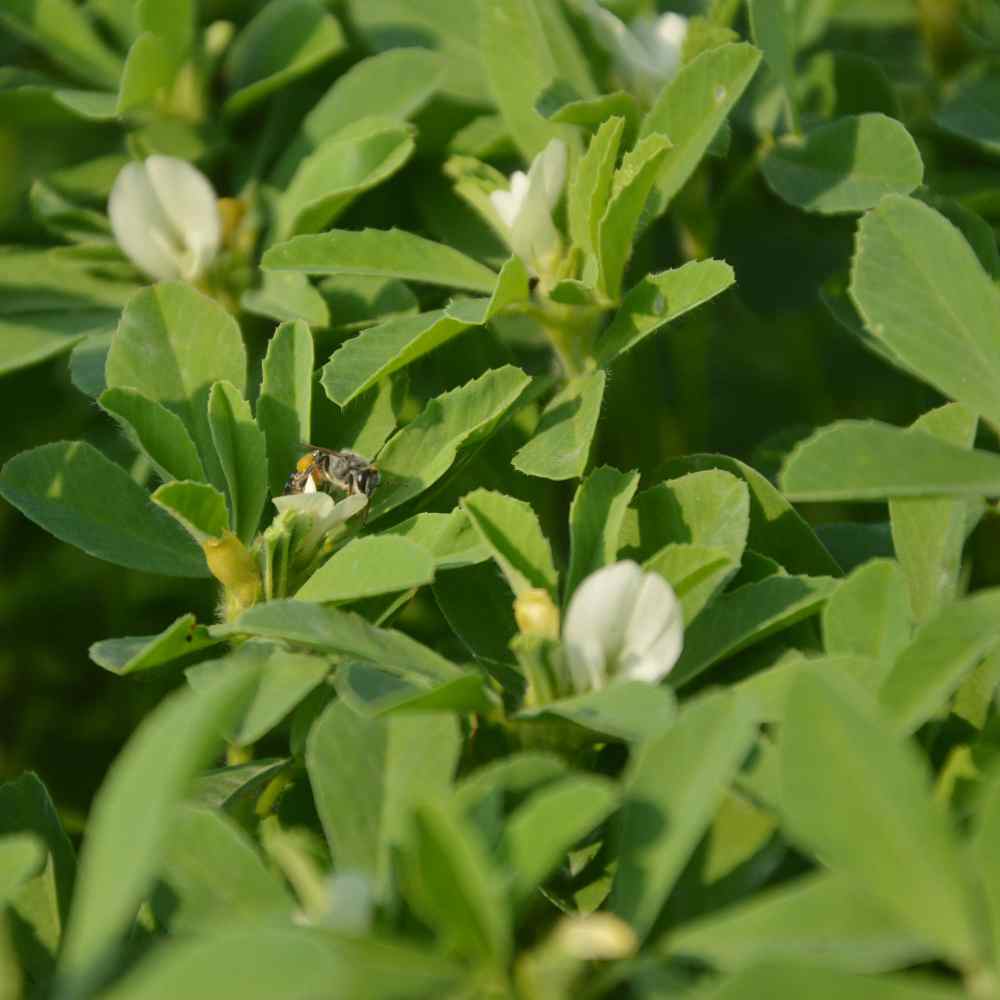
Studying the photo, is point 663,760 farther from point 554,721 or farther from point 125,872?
point 125,872

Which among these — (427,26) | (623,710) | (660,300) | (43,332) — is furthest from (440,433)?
(427,26)

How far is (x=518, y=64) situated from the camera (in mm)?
1118

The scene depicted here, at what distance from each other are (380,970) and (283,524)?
0.36 m

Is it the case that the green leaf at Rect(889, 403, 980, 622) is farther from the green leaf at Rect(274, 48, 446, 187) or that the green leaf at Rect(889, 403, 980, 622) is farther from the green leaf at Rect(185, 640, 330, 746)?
the green leaf at Rect(274, 48, 446, 187)

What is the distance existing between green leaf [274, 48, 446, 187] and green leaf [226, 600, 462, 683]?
0.49m

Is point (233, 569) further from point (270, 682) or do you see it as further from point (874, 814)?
point (874, 814)

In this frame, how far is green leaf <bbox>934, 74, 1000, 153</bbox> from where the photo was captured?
3.78 feet

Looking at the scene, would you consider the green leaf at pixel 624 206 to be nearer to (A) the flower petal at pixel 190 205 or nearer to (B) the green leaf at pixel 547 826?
(A) the flower petal at pixel 190 205

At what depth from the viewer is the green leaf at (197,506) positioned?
83 cm

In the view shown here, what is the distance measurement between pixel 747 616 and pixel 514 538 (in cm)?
13

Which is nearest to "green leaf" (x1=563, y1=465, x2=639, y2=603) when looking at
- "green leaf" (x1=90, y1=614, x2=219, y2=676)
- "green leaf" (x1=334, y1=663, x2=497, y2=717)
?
"green leaf" (x1=334, y1=663, x2=497, y2=717)

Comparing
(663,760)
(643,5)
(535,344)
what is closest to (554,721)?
(663,760)

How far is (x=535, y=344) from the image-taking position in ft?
3.93

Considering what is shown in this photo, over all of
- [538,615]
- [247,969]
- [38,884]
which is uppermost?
[247,969]
